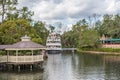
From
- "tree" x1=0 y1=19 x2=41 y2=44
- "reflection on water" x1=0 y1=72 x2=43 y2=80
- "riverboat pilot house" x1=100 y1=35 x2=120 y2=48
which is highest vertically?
"tree" x1=0 y1=19 x2=41 y2=44

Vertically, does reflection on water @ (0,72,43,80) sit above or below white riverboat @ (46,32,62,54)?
below

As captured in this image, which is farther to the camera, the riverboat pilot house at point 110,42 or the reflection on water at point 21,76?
the riverboat pilot house at point 110,42

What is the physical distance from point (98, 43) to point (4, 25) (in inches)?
2232

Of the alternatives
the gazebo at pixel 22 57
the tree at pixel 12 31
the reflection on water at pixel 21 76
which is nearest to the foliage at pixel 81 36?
the tree at pixel 12 31

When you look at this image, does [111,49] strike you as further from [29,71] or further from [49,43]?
[29,71]


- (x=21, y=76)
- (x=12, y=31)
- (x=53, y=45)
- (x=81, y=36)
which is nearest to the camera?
(x=21, y=76)

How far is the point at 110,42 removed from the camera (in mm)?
111875

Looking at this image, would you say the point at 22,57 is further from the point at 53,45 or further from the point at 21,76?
the point at 53,45

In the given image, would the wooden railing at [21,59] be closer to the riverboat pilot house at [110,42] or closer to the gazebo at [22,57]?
the gazebo at [22,57]

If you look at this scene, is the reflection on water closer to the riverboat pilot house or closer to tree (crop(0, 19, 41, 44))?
tree (crop(0, 19, 41, 44))

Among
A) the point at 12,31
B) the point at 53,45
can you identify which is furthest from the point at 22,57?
the point at 53,45

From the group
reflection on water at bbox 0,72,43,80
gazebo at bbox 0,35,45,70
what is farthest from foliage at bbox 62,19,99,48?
reflection on water at bbox 0,72,43,80

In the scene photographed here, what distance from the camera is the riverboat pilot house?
342ft

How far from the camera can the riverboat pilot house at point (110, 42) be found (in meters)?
104
